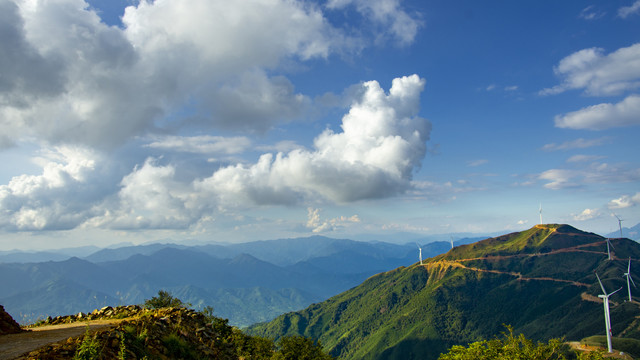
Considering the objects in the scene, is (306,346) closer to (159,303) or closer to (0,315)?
(159,303)

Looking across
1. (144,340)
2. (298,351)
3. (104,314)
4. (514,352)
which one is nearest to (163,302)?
(298,351)

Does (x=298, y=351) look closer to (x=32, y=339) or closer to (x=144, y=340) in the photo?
(x=144, y=340)

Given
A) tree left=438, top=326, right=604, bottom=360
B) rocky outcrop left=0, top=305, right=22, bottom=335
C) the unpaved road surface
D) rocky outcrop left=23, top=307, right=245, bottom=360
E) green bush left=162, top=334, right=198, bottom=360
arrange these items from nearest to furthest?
rocky outcrop left=23, top=307, right=245, bottom=360
the unpaved road surface
green bush left=162, top=334, right=198, bottom=360
rocky outcrop left=0, top=305, right=22, bottom=335
tree left=438, top=326, right=604, bottom=360

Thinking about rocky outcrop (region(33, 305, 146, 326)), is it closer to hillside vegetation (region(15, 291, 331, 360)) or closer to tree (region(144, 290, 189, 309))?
hillside vegetation (region(15, 291, 331, 360))

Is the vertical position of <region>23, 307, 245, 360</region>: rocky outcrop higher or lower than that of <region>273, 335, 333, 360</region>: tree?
higher

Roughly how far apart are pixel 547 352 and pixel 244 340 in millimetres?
47323

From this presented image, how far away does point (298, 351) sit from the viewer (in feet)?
185

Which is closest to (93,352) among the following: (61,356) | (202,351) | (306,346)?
(61,356)

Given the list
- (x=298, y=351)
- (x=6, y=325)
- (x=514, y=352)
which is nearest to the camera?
(x=6, y=325)

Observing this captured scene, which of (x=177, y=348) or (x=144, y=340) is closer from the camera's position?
(x=144, y=340)

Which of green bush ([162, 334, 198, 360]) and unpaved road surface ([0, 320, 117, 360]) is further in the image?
green bush ([162, 334, 198, 360])

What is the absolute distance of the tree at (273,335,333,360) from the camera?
54.6 m

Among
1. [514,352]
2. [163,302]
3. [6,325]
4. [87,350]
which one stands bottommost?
[514,352]

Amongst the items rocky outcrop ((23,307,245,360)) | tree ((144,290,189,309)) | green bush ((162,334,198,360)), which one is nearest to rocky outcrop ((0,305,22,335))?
rocky outcrop ((23,307,245,360))
